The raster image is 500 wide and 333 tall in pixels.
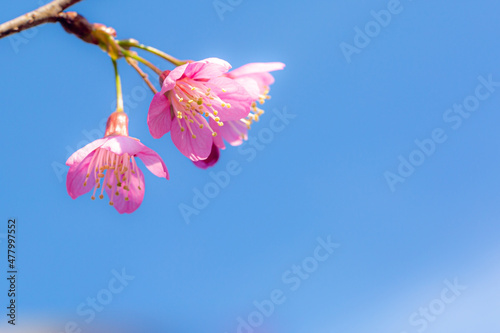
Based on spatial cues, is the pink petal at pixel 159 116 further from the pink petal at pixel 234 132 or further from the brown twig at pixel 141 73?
the pink petal at pixel 234 132

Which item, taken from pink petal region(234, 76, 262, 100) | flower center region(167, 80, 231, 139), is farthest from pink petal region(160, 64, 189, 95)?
pink petal region(234, 76, 262, 100)

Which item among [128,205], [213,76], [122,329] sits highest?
[122,329]

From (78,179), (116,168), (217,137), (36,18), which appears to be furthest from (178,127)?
(36,18)

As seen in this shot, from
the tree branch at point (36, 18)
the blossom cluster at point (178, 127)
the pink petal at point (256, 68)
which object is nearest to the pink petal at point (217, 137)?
the blossom cluster at point (178, 127)

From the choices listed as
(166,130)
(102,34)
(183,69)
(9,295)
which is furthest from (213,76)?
(9,295)

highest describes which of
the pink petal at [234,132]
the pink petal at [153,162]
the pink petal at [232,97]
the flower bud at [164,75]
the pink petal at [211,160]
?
the flower bud at [164,75]

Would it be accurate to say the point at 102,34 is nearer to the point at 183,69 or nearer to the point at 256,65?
the point at 183,69
